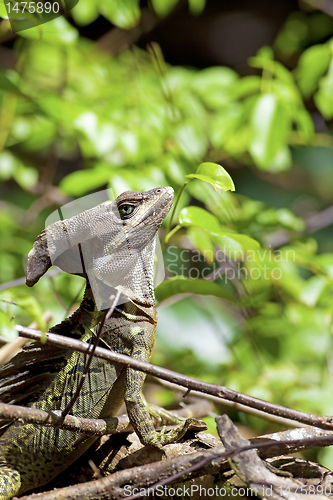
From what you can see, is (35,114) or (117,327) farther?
(35,114)

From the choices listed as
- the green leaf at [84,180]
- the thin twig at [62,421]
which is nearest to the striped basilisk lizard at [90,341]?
the thin twig at [62,421]

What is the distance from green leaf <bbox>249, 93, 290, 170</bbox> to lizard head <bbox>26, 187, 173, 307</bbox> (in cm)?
106

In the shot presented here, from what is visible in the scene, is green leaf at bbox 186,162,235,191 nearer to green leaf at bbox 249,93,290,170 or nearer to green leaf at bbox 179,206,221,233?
green leaf at bbox 179,206,221,233

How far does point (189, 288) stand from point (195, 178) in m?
0.64

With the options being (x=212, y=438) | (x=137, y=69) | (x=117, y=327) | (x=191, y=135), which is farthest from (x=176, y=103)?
(x=212, y=438)

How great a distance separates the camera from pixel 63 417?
4.79ft

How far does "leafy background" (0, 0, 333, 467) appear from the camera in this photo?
9.66 feet

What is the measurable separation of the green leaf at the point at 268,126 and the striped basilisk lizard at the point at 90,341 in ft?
3.59

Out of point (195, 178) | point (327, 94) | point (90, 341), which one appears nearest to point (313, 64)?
point (327, 94)

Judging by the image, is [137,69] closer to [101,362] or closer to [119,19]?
[119,19]

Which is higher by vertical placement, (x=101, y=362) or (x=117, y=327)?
(x=117, y=327)

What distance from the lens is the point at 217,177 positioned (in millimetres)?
1646

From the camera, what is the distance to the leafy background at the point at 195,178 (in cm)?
294

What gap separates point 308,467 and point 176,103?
10.2 feet
